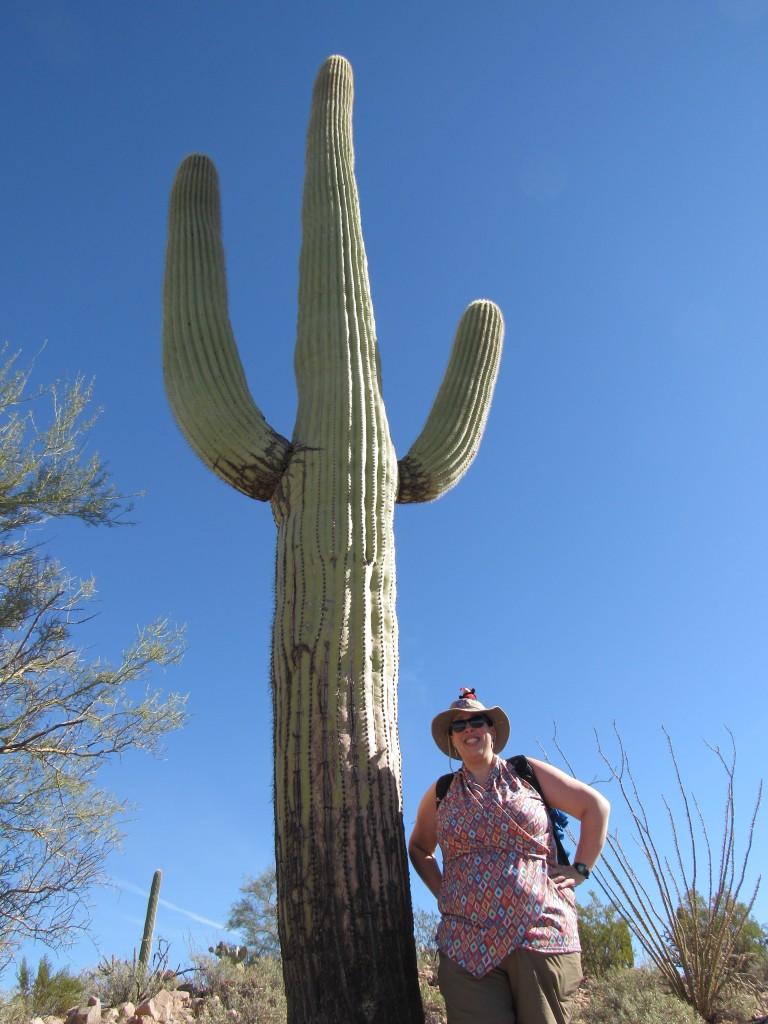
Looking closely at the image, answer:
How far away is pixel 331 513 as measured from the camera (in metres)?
3.58

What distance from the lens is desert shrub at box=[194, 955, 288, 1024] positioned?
480cm

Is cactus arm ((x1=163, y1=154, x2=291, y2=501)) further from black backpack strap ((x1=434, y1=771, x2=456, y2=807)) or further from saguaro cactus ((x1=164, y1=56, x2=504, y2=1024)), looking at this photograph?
black backpack strap ((x1=434, y1=771, x2=456, y2=807))

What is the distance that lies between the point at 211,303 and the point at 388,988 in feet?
12.0

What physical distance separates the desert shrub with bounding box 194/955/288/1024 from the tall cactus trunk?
2457 mm

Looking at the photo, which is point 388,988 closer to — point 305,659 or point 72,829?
point 305,659

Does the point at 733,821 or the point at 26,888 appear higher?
the point at 733,821

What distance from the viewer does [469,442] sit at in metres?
4.73

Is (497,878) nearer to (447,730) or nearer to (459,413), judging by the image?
(447,730)

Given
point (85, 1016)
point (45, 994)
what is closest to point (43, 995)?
point (45, 994)

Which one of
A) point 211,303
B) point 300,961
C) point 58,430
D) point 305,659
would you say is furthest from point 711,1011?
point 58,430

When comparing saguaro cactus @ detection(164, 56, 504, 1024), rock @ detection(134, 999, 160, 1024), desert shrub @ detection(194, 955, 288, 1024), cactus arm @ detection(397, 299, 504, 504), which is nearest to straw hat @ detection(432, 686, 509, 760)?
saguaro cactus @ detection(164, 56, 504, 1024)

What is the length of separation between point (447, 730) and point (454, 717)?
200mm

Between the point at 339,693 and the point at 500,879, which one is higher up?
the point at 339,693

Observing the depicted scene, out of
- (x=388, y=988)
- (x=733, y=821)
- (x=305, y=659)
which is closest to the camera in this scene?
(x=388, y=988)
